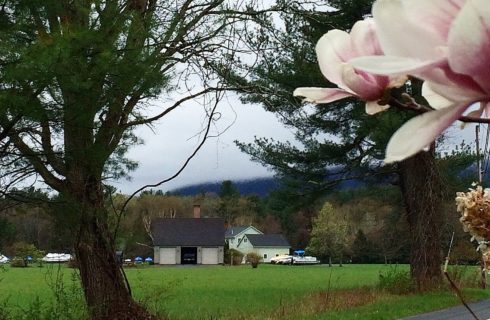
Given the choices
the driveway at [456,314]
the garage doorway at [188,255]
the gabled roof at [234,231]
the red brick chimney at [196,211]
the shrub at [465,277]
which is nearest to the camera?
the driveway at [456,314]

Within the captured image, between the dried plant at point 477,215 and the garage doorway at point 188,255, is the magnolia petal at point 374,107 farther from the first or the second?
the garage doorway at point 188,255

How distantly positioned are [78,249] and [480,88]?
8.56 metres

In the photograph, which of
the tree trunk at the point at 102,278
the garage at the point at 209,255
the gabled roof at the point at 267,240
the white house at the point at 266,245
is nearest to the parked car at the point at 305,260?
the gabled roof at the point at 267,240

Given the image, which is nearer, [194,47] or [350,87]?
[350,87]

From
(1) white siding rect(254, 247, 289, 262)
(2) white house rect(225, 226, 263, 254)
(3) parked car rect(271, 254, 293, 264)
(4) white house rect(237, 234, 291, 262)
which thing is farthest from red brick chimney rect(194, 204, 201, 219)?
(3) parked car rect(271, 254, 293, 264)

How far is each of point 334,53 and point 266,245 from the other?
74955 mm

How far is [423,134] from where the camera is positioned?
1.43ft

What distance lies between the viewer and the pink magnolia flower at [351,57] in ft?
1.91

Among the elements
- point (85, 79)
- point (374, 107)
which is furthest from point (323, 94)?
point (85, 79)

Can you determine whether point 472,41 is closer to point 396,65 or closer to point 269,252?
point 396,65

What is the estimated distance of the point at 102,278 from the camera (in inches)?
355

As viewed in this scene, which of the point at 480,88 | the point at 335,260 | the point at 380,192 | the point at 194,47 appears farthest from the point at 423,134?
the point at 335,260

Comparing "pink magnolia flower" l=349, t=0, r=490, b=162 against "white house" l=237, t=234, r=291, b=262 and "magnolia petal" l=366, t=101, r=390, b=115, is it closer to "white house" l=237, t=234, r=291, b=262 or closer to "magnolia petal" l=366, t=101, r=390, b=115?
"magnolia petal" l=366, t=101, r=390, b=115

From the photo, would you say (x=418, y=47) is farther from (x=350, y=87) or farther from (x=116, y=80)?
(x=116, y=80)
